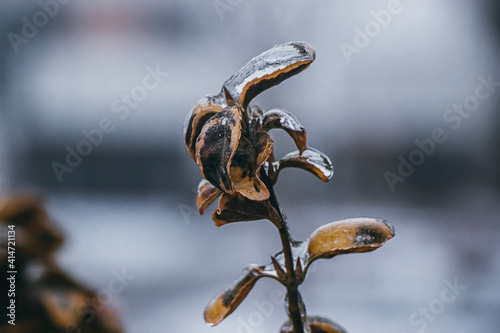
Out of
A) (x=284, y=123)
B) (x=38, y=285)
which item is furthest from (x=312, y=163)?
(x=38, y=285)

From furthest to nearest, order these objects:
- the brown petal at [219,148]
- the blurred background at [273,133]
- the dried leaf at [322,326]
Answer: the blurred background at [273,133] < the dried leaf at [322,326] < the brown petal at [219,148]

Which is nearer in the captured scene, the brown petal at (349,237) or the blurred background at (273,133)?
the brown petal at (349,237)

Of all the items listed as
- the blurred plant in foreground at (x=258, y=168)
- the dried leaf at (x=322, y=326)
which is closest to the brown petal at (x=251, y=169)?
the blurred plant in foreground at (x=258, y=168)

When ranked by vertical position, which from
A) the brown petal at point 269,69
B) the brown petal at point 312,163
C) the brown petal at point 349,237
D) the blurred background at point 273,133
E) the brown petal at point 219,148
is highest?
the blurred background at point 273,133

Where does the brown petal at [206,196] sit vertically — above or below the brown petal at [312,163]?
below

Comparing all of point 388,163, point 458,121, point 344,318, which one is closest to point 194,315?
point 344,318

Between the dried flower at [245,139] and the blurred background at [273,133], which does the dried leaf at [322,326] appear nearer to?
the dried flower at [245,139]
